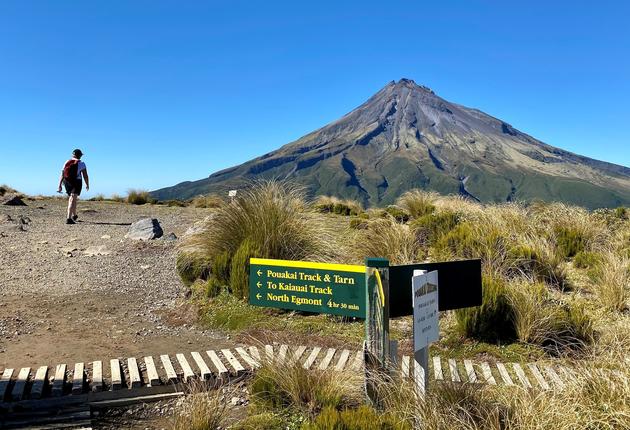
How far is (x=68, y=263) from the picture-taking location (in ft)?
32.8

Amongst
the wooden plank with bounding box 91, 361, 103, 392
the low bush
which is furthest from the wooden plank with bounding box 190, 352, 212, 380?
the low bush

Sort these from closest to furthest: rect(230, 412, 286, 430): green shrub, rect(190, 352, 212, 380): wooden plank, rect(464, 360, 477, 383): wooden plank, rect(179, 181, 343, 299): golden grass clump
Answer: rect(230, 412, 286, 430): green shrub → rect(464, 360, 477, 383): wooden plank → rect(190, 352, 212, 380): wooden plank → rect(179, 181, 343, 299): golden grass clump

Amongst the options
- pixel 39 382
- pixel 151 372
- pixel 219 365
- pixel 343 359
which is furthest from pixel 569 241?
pixel 39 382

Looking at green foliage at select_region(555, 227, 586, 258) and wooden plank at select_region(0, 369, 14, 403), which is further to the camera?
green foliage at select_region(555, 227, 586, 258)

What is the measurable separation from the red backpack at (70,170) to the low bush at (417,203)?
336 inches

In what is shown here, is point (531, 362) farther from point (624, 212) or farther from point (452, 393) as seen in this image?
point (624, 212)

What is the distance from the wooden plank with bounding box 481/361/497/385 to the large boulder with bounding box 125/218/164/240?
8.75 metres

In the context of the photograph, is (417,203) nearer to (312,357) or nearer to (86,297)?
(86,297)

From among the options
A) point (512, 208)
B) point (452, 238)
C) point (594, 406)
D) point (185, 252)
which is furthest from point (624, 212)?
point (594, 406)

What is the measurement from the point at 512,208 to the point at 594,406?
8911mm

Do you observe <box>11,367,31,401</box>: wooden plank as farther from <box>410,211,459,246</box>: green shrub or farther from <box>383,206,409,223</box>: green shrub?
<box>383,206,409,223</box>: green shrub

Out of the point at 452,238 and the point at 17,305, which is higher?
the point at 452,238

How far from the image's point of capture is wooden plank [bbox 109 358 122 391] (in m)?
4.52

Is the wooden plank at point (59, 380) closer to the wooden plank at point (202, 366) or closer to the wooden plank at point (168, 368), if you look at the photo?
the wooden plank at point (168, 368)
